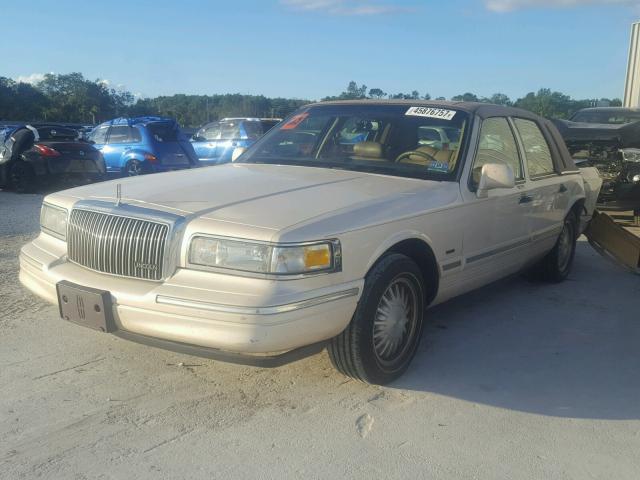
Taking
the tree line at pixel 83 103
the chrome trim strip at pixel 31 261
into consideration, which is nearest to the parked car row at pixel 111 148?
the chrome trim strip at pixel 31 261

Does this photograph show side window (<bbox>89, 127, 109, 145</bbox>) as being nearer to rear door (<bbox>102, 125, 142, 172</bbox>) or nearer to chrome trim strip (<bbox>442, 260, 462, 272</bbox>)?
rear door (<bbox>102, 125, 142, 172</bbox>)

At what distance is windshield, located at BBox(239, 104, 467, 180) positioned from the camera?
14.5ft

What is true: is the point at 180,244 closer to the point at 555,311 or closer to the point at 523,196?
the point at 523,196

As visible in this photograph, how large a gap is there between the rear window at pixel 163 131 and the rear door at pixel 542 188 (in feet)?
34.2

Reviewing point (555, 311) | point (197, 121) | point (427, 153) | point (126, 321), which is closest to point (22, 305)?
point (126, 321)

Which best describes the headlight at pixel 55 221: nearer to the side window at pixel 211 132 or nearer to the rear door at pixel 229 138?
the rear door at pixel 229 138

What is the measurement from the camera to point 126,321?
3.15 m

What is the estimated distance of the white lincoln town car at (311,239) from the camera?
3018 mm

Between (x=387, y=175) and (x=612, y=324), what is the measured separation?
2230mm

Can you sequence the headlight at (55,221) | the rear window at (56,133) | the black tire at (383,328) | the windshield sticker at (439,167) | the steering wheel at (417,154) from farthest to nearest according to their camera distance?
the rear window at (56,133) < the steering wheel at (417,154) < the windshield sticker at (439,167) < the headlight at (55,221) < the black tire at (383,328)

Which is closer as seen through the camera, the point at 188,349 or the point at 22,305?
the point at 188,349

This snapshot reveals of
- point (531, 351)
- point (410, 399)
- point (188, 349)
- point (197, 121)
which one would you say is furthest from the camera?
point (197, 121)

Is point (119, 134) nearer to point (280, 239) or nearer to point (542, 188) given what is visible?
point (542, 188)

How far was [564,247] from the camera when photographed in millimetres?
6125
